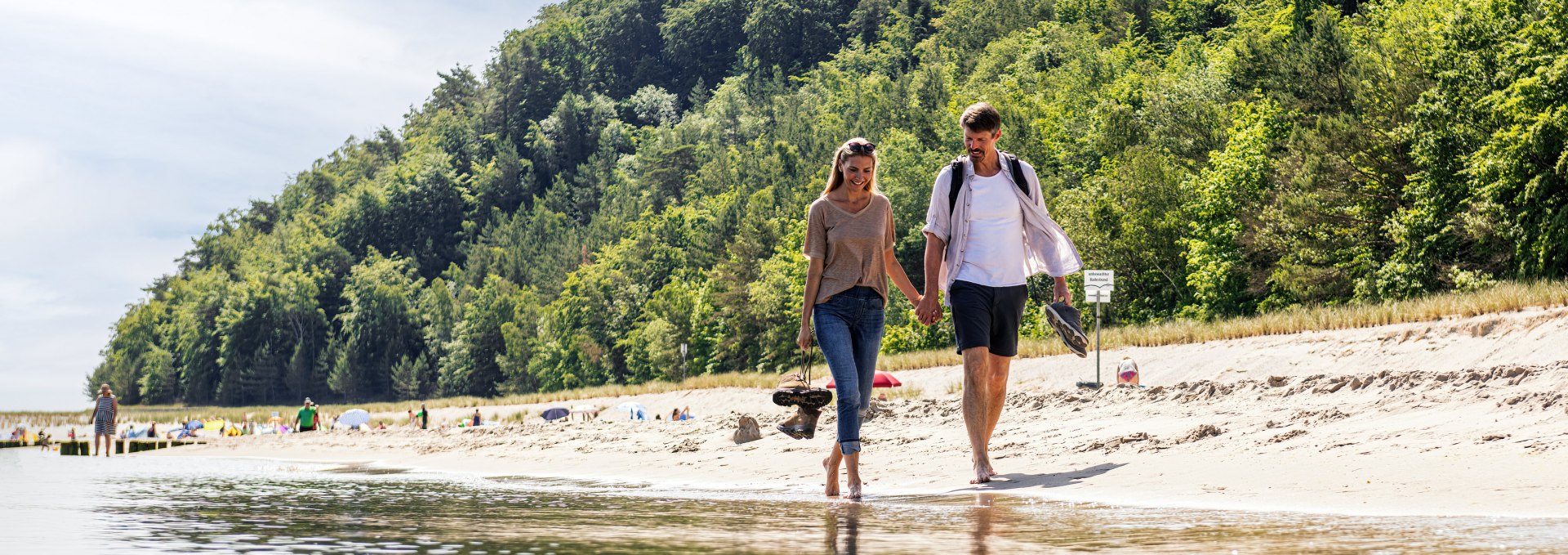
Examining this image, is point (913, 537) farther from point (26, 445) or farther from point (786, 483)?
point (26, 445)

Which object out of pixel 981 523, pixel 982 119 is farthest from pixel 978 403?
pixel 981 523

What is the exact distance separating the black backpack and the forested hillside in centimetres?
2762

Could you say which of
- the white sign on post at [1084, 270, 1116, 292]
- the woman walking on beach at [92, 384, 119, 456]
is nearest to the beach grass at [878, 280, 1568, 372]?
the white sign on post at [1084, 270, 1116, 292]

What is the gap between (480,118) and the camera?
16150 centimetres

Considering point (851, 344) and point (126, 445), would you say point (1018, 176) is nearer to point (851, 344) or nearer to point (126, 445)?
point (851, 344)

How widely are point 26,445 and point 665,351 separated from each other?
43011 mm

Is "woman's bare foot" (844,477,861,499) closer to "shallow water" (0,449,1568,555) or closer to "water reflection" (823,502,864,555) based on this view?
"shallow water" (0,449,1568,555)

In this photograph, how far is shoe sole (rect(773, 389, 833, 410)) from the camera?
7.35 meters

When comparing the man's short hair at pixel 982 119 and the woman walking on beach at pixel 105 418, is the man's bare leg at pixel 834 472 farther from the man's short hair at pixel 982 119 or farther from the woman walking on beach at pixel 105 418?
the woman walking on beach at pixel 105 418

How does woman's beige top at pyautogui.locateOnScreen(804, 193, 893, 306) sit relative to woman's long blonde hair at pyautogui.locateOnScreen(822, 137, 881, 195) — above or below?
below

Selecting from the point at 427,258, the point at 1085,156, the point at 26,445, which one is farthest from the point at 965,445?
the point at 427,258

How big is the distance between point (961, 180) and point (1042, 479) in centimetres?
191

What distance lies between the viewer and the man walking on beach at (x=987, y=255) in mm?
7266

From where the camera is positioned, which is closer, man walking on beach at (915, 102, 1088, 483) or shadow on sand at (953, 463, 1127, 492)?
man walking on beach at (915, 102, 1088, 483)
